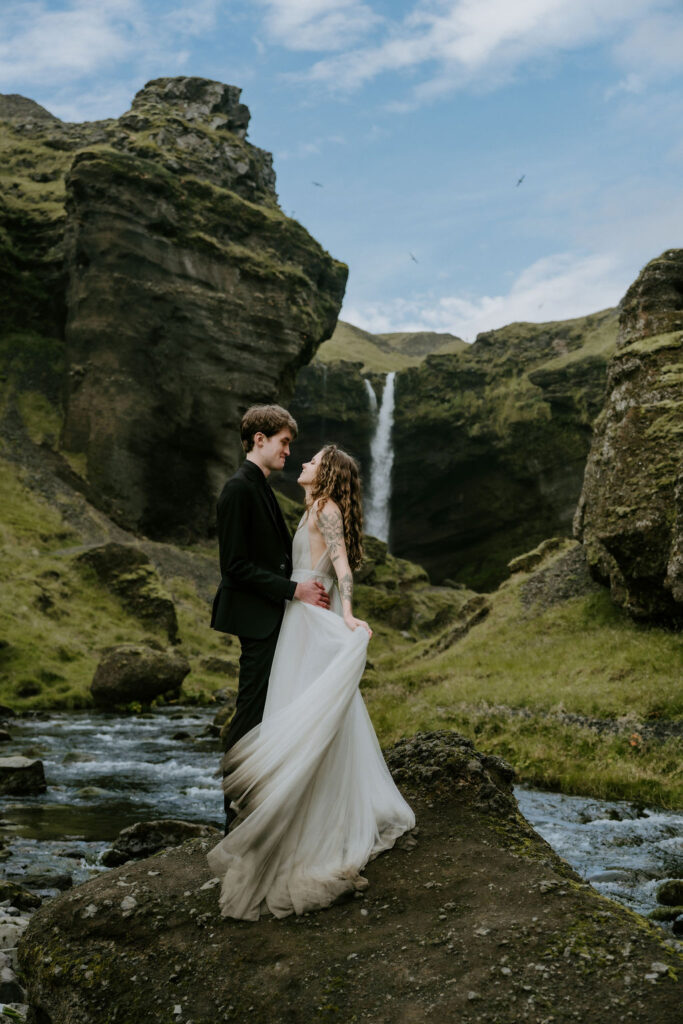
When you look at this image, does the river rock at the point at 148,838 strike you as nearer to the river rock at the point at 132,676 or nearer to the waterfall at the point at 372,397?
the river rock at the point at 132,676

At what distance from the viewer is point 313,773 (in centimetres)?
608

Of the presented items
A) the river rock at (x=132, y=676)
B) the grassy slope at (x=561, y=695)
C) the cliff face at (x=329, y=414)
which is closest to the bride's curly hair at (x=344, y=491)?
the grassy slope at (x=561, y=695)

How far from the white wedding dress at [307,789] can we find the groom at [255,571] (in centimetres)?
15

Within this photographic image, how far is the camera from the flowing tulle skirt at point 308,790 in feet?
19.5

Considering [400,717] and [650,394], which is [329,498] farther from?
[650,394]

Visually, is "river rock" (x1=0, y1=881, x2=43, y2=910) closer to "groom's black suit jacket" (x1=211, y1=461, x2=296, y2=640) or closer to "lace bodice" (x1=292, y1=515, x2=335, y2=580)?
"groom's black suit jacket" (x1=211, y1=461, x2=296, y2=640)

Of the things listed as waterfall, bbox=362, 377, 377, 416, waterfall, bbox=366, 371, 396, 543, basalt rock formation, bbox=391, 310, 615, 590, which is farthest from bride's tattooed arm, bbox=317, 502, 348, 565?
waterfall, bbox=362, 377, 377, 416

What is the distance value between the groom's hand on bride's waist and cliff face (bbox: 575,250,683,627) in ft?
45.2

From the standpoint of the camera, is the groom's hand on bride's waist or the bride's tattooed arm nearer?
the groom's hand on bride's waist

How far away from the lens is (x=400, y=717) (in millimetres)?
22922

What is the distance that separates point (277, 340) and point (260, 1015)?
8379 centimetres

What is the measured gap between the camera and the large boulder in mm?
4457

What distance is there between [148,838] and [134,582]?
1600 inches

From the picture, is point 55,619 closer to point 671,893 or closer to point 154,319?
point 671,893
